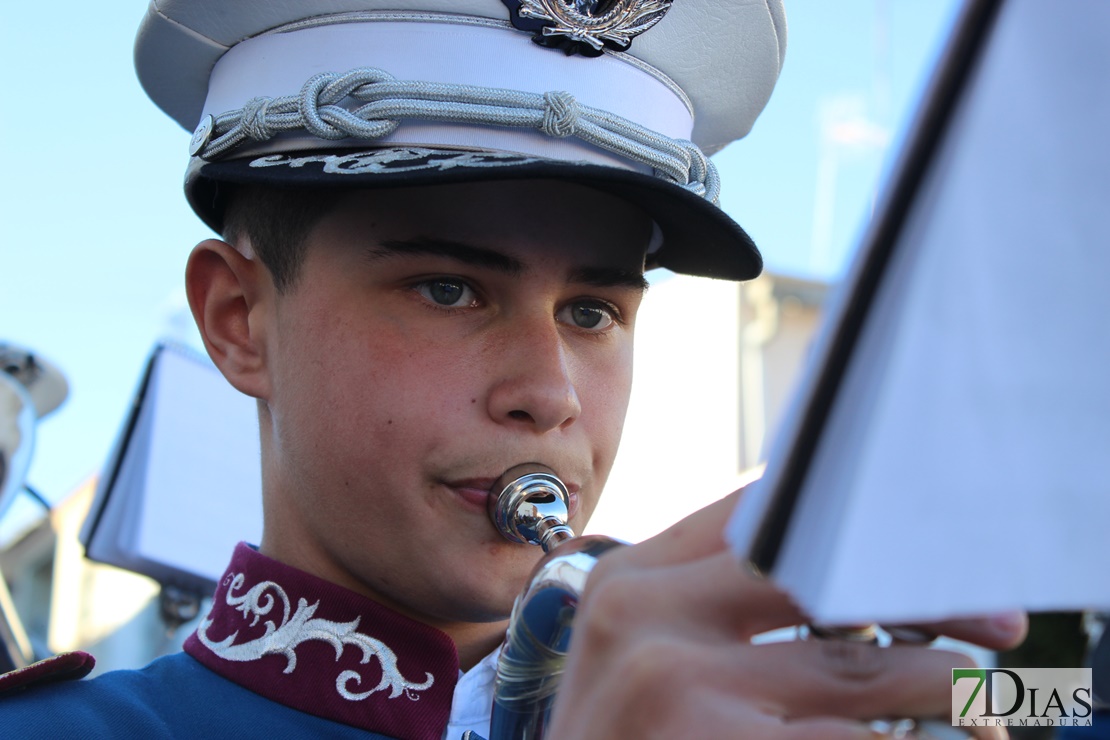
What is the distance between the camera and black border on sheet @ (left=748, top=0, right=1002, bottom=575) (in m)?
0.56

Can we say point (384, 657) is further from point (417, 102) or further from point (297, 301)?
point (417, 102)

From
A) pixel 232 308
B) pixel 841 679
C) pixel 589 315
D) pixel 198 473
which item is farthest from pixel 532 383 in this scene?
pixel 198 473

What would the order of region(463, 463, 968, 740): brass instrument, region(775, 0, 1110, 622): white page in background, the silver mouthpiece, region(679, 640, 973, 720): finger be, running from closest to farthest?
region(775, 0, 1110, 622): white page in background < region(679, 640, 973, 720): finger < region(463, 463, 968, 740): brass instrument < the silver mouthpiece

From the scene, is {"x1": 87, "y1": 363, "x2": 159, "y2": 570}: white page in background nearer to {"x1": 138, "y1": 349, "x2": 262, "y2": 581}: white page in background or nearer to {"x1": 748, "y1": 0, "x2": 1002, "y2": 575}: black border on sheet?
{"x1": 138, "y1": 349, "x2": 262, "y2": 581}: white page in background

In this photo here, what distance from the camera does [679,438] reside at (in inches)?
429

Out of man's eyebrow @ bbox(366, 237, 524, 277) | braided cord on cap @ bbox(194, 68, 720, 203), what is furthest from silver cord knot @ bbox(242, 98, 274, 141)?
man's eyebrow @ bbox(366, 237, 524, 277)

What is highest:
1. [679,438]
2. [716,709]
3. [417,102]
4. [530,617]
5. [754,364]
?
[754,364]

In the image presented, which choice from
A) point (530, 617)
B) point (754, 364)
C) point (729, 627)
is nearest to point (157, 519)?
point (530, 617)

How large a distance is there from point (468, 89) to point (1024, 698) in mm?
991

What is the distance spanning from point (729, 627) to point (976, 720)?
0.22 m

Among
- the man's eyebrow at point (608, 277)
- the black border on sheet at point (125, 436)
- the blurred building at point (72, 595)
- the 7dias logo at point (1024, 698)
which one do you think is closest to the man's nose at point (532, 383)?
the man's eyebrow at point (608, 277)

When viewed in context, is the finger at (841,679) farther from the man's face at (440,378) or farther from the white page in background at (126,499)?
the white page in background at (126,499)

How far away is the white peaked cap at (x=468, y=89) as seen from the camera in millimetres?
1555

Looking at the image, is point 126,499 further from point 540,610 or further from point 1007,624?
point 1007,624
